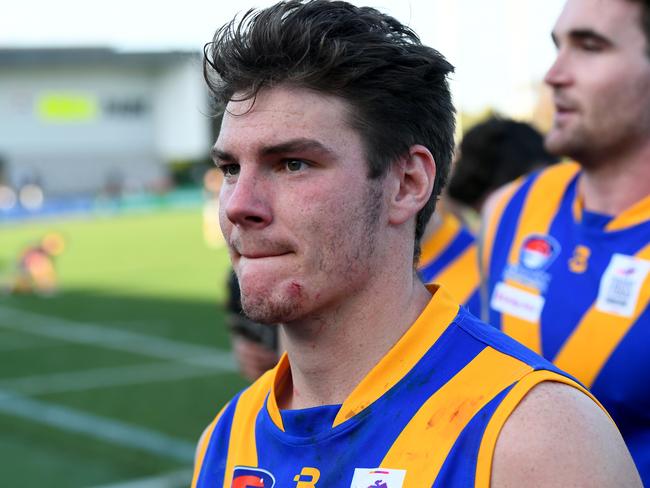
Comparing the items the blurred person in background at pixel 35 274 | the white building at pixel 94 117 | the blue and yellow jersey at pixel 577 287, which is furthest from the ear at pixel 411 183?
the white building at pixel 94 117

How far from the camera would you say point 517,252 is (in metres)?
3.36

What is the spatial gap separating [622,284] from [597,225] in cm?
26

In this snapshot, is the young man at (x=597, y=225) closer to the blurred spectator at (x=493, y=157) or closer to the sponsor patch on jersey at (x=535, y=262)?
the sponsor patch on jersey at (x=535, y=262)

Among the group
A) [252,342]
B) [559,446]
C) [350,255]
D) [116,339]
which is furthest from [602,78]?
[116,339]

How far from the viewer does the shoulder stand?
5.83ft

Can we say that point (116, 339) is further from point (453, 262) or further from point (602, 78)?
point (602, 78)

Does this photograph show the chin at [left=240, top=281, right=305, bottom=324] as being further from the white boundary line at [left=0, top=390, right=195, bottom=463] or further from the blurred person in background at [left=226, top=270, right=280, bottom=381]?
the white boundary line at [left=0, top=390, right=195, bottom=463]

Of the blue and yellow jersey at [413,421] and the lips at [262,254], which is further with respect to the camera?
the lips at [262,254]

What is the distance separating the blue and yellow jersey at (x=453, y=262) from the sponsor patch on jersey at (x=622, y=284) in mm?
1573

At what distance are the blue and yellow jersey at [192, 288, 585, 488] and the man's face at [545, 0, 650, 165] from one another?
42.0 inches

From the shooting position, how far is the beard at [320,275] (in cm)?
209

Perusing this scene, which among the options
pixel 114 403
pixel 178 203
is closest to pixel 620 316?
pixel 114 403

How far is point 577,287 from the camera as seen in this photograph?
311cm

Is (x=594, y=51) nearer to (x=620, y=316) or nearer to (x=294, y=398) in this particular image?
(x=620, y=316)
